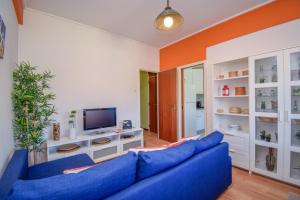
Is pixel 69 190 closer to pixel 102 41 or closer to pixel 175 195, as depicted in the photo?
pixel 175 195

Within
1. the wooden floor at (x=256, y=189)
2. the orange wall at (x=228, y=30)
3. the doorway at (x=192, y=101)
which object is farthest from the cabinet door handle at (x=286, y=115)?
the doorway at (x=192, y=101)

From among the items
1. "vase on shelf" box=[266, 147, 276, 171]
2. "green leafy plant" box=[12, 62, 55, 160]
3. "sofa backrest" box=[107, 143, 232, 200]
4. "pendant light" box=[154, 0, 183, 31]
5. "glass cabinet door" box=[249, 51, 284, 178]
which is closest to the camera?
"sofa backrest" box=[107, 143, 232, 200]

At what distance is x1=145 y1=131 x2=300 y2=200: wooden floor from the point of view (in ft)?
6.19

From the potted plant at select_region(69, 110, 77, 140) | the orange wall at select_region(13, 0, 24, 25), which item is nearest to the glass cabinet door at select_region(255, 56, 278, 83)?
the potted plant at select_region(69, 110, 77, 140)

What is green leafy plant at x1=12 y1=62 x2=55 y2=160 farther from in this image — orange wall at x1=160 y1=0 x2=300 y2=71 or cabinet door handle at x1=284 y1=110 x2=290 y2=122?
cabinet door handle at x1=284 y1=110 x2=290 y2=122

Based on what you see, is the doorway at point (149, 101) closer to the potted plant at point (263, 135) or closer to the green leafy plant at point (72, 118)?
the green leafy plant at point (72, 118)

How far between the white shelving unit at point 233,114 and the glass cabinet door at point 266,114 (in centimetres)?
A: 15

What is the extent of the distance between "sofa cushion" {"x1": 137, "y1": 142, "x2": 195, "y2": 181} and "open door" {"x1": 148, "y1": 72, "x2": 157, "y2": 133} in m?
4.01

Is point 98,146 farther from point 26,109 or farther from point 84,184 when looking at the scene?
point 84,184

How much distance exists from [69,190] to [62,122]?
2.54m

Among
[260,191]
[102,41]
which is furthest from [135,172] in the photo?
[102,41]

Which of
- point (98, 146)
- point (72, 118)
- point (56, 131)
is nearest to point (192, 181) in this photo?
point (98, 146)

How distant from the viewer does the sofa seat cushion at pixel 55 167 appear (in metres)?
1.63

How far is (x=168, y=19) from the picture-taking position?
1.86 meters
